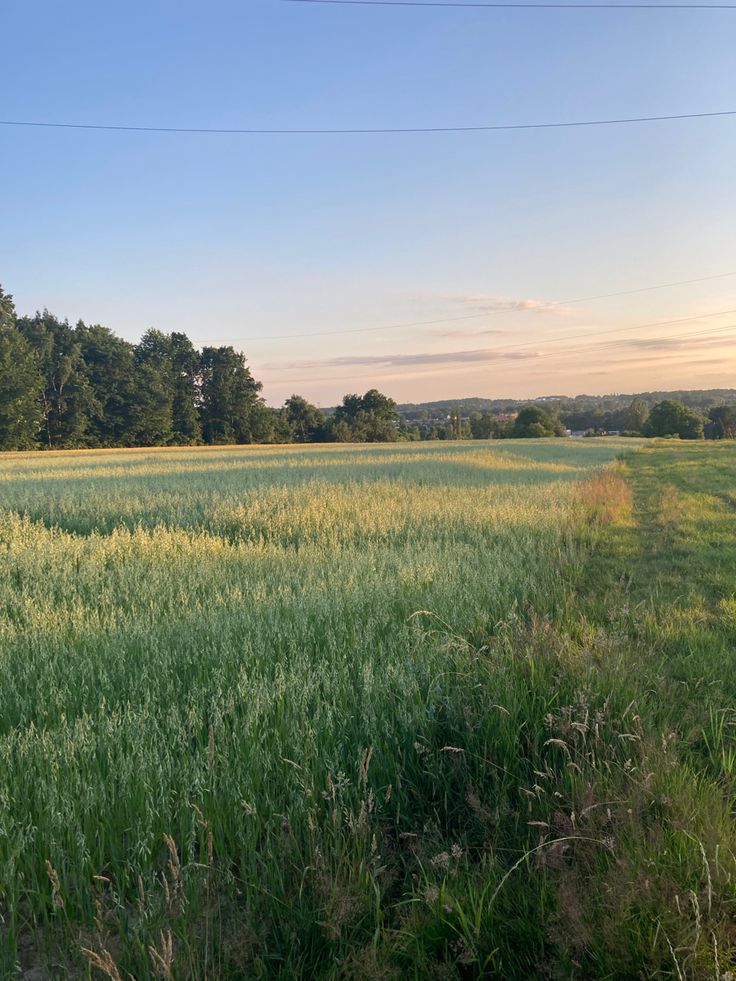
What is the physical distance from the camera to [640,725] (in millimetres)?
2779

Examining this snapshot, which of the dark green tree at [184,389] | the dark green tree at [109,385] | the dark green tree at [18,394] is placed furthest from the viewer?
the dark green tree at [184,389]

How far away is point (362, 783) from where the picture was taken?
252 centimetres

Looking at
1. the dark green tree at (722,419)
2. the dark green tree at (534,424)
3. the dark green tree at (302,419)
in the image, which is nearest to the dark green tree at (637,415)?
the dark green tree at (722,419)

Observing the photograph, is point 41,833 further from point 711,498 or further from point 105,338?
point 105,338

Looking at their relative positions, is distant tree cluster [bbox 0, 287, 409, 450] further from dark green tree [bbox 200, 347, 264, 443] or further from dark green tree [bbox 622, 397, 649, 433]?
dark green tree [bbox 622, 397, 649, 433]

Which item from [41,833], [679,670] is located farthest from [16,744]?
[679,670]

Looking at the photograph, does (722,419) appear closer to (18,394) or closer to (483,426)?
(483,426)

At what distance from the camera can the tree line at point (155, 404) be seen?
60.4 meters

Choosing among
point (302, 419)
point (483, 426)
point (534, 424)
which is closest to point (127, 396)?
point (302, 419)

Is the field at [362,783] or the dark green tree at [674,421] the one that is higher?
the dark green tree at [674,421]

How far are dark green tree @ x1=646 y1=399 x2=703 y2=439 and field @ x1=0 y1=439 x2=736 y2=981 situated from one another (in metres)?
105

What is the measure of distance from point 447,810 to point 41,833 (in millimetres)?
1677

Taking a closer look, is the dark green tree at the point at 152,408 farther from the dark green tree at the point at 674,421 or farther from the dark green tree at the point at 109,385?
the dark green tree at the point at 674,421

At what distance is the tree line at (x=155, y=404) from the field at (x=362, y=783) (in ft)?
206
